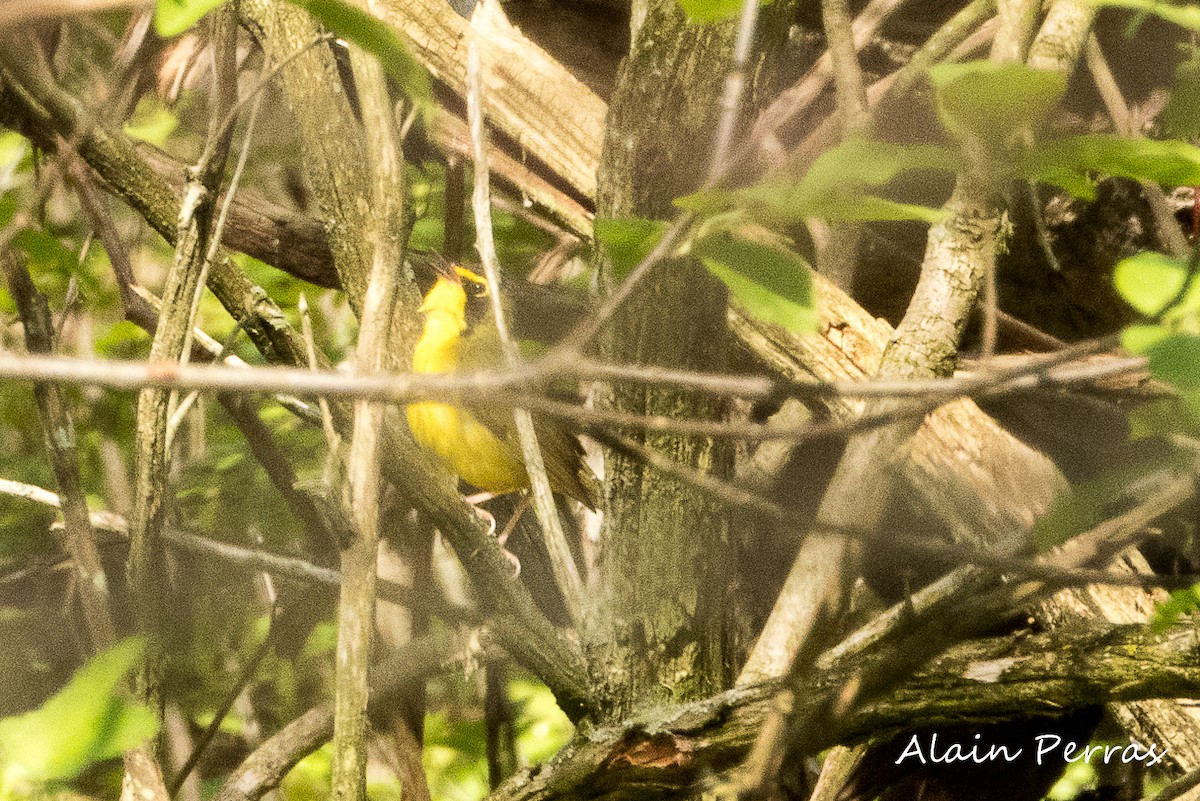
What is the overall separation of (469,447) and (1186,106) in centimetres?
250

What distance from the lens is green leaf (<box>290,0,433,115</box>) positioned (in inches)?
23.3

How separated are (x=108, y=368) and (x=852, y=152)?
36cm

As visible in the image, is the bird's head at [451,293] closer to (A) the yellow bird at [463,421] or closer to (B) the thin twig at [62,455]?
(A) the yellow bird at [463,421]

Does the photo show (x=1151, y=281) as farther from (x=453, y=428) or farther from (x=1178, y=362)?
(x=453, y=428)

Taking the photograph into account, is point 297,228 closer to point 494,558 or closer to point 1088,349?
point 494,558

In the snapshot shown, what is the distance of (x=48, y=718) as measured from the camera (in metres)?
0.62

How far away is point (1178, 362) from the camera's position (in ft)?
2.08

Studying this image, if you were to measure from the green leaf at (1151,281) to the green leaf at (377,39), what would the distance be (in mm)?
483

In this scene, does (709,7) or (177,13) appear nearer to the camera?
(709,7)

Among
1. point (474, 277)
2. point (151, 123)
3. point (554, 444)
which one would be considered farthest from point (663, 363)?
point (474, 277)

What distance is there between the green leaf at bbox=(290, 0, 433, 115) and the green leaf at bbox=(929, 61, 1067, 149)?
27 cm

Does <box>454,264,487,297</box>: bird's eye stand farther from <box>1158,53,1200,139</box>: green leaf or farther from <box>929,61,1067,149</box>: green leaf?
<box>929,61,1067,149</box>: green leaf

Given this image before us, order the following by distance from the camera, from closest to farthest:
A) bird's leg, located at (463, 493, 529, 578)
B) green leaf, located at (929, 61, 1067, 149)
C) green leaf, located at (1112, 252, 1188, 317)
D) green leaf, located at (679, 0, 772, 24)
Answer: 1. green leaf, located at (929, 61, 1067, 149)
2. green leaf, located at (679, 0, 772, 24)
3. green leaf, located at (1112, 252, 1188, 317)
4. bird's leg, located at (463, 493, 529, 578)

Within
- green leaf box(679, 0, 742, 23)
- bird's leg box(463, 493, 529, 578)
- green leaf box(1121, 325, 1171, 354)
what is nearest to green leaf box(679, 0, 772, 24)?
green leaf box(679, 0, 742, 23)
